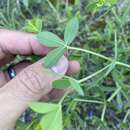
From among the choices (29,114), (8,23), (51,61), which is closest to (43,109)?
(51,61)

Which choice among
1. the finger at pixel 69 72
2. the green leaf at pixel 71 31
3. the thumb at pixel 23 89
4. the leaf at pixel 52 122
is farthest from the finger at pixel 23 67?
the leaf at pixel 52 122

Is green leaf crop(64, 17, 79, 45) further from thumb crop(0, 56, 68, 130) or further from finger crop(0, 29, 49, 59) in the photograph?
finger crop(0, 29, 49, 59)

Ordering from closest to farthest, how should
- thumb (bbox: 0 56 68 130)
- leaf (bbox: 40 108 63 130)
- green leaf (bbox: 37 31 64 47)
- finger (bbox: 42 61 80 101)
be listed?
1. leaf (bbox: 40 108 63 130)
2. green leaf (bbox: 37 31 64 47)
3. thumb (bbox: 0 56 68 130)
4. finger (bbox: 42 61 80 101)

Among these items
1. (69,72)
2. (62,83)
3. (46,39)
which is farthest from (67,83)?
(69,72)

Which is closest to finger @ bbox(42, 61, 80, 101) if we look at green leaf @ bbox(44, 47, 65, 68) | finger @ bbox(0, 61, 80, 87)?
finger @ bbox(0, 61, 80, 87)

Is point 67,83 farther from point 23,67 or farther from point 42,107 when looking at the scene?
point 23,67

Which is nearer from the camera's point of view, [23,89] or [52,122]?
[52,122]

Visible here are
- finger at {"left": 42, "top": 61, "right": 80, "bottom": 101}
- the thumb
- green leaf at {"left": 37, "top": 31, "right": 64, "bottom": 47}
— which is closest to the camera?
green leaf at {"left": 37, "top": 31, "right": 64, "bottom": 47}
